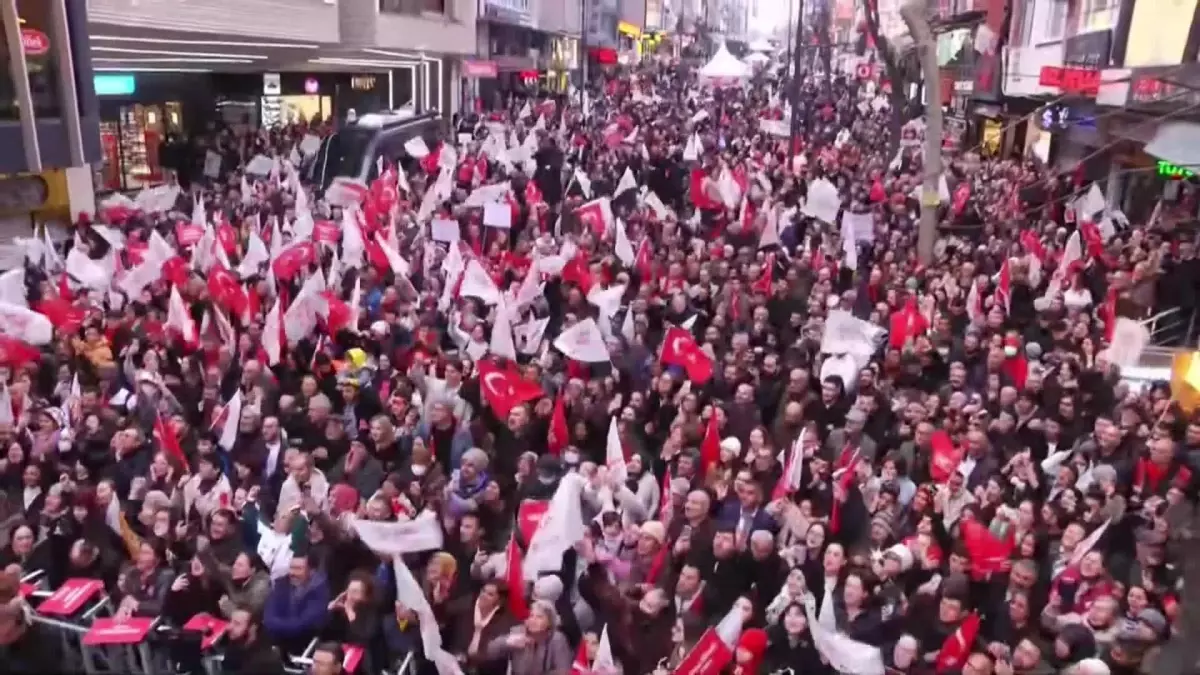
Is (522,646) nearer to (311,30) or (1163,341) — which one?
(1163,341)

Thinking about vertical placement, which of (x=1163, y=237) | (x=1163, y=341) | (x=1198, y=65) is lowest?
(x=1163, y=341)

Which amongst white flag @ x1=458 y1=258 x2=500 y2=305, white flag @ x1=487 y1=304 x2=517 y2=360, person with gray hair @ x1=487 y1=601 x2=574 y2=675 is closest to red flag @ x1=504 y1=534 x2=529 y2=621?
person with gray hair @ x1=487 y1=601 x2=574 y2=675

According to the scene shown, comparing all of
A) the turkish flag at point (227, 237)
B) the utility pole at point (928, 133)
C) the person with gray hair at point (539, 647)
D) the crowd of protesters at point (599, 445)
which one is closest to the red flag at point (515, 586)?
the crowd of protesters at point (599, 445)

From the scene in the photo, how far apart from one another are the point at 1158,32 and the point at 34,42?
16.4 metres

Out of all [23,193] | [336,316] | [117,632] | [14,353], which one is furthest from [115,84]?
[117,632]

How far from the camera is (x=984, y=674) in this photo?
5582 millimetres

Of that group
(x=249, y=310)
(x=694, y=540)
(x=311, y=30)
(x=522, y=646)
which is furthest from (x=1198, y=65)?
(x=311, y=30)

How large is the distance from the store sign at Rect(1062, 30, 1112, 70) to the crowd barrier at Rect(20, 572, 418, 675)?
1612 cm

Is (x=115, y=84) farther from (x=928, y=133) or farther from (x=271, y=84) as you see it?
(x=928, y=133)

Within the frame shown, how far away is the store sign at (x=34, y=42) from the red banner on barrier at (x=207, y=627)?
43.3ft

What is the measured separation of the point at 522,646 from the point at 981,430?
4010 millimetres

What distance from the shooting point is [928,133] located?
54.4 ft

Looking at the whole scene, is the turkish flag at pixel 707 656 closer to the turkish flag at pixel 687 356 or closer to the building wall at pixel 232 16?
the turkish flag at pixel 687 356

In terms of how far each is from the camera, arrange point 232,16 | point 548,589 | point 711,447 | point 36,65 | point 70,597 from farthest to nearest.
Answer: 1. point 232,16
2. point 36,65
3. point 711,447
4. point 70,597
5. point 548,589
